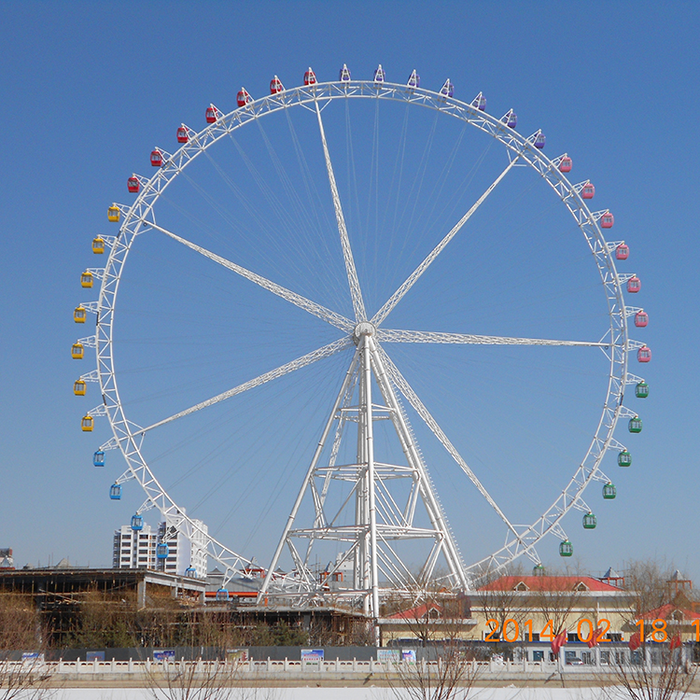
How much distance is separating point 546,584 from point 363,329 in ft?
83.5

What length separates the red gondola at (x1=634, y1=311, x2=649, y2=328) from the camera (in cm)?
5772

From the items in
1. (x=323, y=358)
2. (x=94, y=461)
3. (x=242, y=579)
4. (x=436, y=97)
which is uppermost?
(x=436, y=97)

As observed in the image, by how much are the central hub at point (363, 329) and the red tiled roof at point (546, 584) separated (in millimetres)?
20631

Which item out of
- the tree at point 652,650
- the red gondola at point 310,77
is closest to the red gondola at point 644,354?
the tree at point 652,650

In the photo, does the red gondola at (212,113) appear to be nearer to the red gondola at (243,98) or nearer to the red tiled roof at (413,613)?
the red gondola at (243,98)

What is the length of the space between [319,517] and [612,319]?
2006 centimetres

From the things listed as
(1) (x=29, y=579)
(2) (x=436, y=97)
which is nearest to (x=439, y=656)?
(2) (x=436, y=97)

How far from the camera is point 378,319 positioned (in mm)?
54312

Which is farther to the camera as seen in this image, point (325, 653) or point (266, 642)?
point (266, 642)

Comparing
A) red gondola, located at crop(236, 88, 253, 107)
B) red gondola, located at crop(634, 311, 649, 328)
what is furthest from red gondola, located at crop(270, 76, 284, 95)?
red gondola, located at crop(634, 311, 649, 328)

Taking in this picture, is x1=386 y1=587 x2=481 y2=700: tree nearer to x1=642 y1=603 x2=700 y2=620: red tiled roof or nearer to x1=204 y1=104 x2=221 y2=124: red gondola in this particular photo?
x1=642 y1=603 x2=700 y2=620: red tiled roof

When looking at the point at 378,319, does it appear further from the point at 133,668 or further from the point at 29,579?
the point at 29,579

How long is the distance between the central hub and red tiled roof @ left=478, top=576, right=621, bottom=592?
2063cm

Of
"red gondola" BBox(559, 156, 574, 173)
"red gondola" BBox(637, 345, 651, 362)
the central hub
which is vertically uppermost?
"red gondola" BBox(559, 156, 574, 173)
